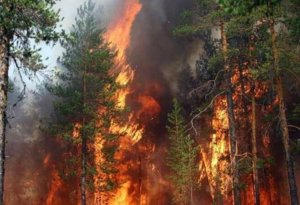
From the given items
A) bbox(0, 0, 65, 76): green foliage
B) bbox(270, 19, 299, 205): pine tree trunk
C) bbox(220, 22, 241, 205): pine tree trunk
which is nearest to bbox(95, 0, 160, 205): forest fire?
bbox(220, 22, 241, 205): pine tree trunk

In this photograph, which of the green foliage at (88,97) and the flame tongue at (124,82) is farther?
the flame tongue at (124,82)

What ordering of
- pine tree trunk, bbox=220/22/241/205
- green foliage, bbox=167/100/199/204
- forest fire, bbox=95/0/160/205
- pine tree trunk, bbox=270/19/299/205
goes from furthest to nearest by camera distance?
forest fire, bbox=95/0/160/205 → green foliage, bbox=167/100/199/204 → pine tree trunk, bbox=220/22/241/205 → pine tree trunk, bbox=270/19/299/205

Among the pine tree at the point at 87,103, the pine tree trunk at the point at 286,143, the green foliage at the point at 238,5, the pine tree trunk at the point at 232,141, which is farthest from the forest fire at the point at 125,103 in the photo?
the green foliage at the point at 238,5

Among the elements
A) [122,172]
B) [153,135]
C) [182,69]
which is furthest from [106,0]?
[122,172]

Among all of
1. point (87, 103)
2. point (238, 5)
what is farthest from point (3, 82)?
point (87, 103)

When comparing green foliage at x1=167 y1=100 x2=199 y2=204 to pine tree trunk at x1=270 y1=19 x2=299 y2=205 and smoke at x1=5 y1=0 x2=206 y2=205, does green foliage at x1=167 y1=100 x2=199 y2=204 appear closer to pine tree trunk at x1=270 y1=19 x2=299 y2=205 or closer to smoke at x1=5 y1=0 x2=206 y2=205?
smoke at x1=5 y1=0 x2=206 y2=205

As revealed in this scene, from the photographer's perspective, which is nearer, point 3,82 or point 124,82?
point 3,82

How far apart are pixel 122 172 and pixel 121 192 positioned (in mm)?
2148

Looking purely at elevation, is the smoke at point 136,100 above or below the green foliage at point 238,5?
above

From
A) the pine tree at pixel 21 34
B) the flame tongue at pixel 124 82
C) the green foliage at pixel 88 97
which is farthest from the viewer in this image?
the flame tongue at pixel 124 82

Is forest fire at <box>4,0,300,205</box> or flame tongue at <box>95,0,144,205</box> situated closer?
forest fire at <box>4,0,300,205</box>

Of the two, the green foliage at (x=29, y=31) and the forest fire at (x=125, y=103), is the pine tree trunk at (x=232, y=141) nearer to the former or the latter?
the green foliage at (x=29, y=31)

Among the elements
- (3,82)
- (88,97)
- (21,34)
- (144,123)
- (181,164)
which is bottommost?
(3,82)

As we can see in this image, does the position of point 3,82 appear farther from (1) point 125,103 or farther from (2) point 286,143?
(1) point 125,103
